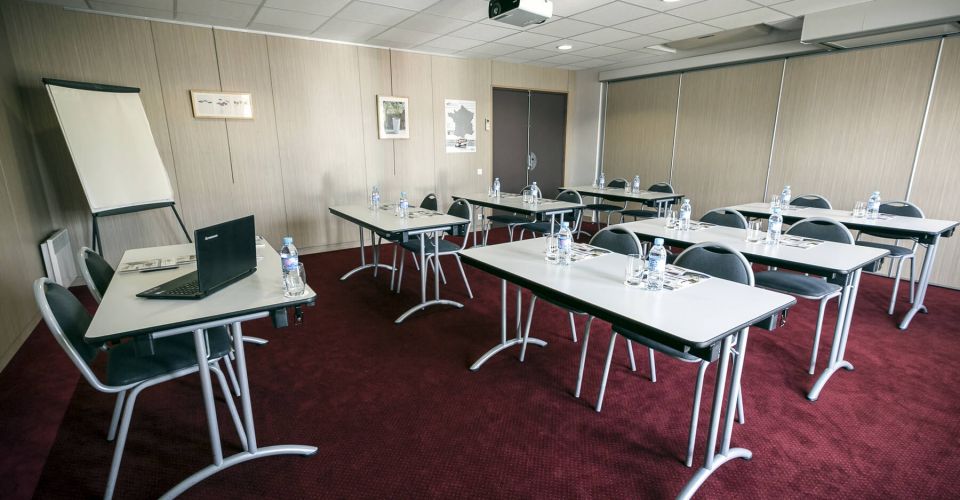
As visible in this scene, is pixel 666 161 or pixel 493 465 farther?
pixel 666 161

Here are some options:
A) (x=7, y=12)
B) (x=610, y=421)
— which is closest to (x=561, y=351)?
(x=610, y=421)

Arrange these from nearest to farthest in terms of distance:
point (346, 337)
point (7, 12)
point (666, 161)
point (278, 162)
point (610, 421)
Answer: point (610, 421) < point (346, 337) < point (7, 12) < point (278, 162) < point (666, 161)

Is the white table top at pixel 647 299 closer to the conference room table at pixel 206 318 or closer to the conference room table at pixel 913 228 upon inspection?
the conference room table at pixel 206 318

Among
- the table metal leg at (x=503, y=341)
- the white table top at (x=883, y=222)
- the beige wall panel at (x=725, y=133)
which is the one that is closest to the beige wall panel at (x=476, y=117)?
the beige wall panel at (x=725, y=133)

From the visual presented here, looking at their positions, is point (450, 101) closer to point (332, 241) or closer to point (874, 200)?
point (332, 241)

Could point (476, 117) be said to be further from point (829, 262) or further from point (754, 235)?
point (829, 262)

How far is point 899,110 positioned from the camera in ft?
15.3

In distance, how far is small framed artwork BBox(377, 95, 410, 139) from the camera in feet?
19.7

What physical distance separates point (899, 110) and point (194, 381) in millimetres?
6841

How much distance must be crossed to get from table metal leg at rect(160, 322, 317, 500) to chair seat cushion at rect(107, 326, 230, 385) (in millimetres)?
157

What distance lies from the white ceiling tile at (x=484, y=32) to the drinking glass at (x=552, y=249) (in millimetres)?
3078

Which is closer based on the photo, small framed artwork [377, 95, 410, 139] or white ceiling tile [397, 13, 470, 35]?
white ceiling tile [397, 13, 470, 35]

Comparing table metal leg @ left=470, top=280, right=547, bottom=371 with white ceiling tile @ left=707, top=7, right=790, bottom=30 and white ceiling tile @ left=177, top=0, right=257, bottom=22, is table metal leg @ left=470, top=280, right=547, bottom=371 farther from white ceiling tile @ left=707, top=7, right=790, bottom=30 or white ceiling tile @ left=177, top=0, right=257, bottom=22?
white ceiling tile @ left=707, top=7, right=790, bottom=30

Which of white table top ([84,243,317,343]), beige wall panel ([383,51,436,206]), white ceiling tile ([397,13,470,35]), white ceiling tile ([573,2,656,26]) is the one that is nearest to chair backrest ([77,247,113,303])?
white table top ([84,243,317,343])
